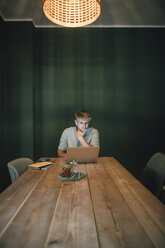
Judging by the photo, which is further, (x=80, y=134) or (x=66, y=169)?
(x=80, y=134)

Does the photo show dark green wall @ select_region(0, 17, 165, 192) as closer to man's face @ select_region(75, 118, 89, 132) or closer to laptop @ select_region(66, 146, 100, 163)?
man's face @ select_region(75, 118, 89, 132)

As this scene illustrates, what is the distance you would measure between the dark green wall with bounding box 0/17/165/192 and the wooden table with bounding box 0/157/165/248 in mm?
2000

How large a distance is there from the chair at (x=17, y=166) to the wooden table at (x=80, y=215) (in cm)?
25

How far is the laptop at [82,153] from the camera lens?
1.68 meters

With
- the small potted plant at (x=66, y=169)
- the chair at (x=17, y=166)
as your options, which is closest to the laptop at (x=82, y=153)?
the small potted plant at (x=66, y=169)

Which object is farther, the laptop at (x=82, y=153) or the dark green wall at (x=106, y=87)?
the dark green wall at (x=106, y=87)

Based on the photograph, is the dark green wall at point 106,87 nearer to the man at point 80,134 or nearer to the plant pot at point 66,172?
the man at point 80,134

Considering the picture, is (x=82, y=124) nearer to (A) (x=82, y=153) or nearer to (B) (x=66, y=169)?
(A) (x=82, y=153)

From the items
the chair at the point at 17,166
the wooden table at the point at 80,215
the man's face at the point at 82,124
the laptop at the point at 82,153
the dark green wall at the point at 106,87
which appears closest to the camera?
the wooden table at the point at 80,215

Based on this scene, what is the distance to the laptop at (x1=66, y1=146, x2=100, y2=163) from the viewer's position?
5.52 feet

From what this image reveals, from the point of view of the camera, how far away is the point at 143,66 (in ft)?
11.0

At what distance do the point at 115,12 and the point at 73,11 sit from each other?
1.80 metres

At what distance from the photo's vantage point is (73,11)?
1.55 meters

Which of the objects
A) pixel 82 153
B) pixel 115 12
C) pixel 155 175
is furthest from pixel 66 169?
pixel 115 12
